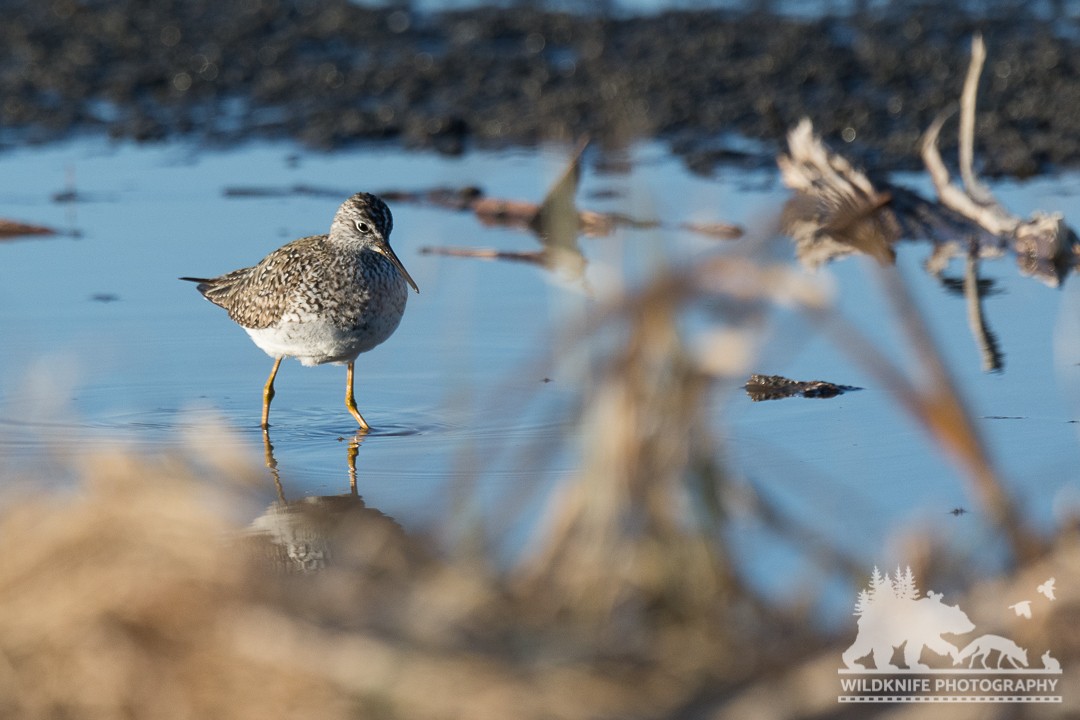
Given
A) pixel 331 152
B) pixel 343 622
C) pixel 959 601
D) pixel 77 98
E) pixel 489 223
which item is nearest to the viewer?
pixel 343 622

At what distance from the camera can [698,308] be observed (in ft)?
11.7

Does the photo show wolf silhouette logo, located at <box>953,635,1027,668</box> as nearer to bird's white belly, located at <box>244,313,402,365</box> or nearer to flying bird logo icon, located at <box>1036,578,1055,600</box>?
flying bird logo icon, located at <box>1036,578,1055,600</box>

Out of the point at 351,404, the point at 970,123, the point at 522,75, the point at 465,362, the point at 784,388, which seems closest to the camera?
the point at 465,362

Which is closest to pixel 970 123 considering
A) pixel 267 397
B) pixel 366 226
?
pixel 366 226

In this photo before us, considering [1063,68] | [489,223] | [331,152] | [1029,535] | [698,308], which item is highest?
[1063,68]

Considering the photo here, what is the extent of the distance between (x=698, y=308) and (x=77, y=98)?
9743 mm

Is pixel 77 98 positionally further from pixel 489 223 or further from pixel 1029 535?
pixel 1029 535

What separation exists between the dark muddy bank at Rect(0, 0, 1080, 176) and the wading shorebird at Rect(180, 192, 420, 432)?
3.72m

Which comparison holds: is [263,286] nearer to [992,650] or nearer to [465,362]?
[465,362]

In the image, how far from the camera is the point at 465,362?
4.61 m

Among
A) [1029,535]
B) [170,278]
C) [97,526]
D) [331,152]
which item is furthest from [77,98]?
[1029,535]

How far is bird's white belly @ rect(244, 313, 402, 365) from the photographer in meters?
7.07

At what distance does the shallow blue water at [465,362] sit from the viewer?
432 cm

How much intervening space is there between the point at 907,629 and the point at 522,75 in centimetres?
955
